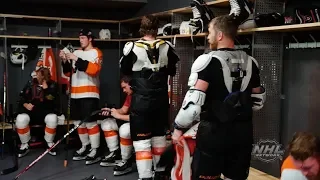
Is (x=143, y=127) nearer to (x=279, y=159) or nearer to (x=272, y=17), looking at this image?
(x=279, y=159)

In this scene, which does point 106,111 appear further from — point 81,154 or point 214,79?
point 214,79

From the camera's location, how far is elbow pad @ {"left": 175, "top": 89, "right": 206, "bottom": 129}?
2387mm

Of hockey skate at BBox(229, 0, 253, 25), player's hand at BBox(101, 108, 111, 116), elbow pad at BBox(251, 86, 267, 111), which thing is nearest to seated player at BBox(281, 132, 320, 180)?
elbow pad at BBox(251, 86, 267, 111)

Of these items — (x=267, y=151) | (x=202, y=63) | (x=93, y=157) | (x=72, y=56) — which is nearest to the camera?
(x=202, y=63)

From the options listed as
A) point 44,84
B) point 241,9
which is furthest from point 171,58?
point 44,84

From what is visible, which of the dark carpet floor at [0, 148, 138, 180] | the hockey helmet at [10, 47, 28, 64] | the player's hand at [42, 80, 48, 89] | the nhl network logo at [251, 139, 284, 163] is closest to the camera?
the nhl network logo at [251, 139, 284, 163]

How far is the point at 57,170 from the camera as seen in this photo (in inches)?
176

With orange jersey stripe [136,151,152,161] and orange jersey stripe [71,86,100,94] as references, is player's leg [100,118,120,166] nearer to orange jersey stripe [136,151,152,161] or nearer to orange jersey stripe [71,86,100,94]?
orange jersey stripe [71,86,100,94]

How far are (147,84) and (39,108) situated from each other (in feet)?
7.48

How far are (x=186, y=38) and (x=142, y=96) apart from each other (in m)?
1.16

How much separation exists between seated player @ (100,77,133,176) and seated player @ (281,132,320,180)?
2.65m

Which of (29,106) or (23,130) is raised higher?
(29,106)

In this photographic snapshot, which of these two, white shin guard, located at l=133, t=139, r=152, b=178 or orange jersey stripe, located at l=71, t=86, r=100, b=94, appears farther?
orange jersey stripe, located at l=71, t=86, r=100, b=94

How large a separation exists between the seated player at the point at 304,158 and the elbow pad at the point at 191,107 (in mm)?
693
